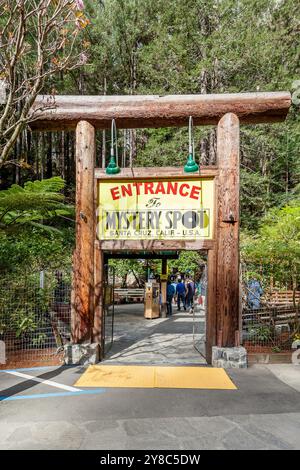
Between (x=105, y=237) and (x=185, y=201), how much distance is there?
186 centimetres

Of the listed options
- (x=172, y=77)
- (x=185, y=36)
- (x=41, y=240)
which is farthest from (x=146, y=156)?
(x=41, y=240)

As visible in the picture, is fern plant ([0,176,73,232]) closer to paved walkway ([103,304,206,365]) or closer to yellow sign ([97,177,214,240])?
yellow sign ([97,177,214,240])

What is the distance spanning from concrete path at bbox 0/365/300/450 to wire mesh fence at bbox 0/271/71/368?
1.23 meters

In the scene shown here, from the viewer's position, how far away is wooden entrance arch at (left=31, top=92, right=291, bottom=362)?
7199mm

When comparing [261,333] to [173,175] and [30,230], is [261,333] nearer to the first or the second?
[173,175]

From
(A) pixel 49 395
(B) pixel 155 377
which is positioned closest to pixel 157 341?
(B) pixel 155 377

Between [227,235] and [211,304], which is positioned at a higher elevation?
[227,235]

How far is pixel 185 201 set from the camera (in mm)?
7516

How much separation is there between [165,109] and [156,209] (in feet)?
6.75

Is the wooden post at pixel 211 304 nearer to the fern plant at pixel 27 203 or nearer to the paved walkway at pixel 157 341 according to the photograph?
the paved walkway at pixel 157 341

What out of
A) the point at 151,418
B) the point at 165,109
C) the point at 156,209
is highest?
the point at 165,109

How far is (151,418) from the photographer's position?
14.9ft

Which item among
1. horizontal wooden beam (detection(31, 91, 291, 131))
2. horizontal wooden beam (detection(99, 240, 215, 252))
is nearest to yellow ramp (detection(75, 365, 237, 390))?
horizontal wooden beam (detection(99, 240, 215, 252))
